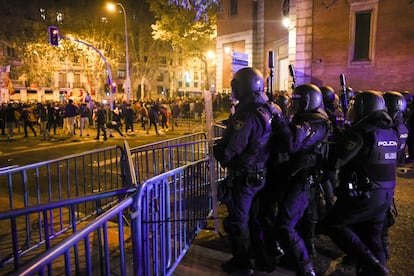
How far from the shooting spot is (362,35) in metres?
15.6

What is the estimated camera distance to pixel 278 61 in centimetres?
2491

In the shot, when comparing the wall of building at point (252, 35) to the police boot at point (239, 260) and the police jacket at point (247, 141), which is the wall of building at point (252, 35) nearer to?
the police jacket at point (247, 141)

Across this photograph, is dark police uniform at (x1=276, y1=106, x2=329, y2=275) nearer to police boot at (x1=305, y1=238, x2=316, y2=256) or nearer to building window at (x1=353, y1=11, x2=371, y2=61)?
police boot at (x1=305, y1=238, x2=316, y2=256)

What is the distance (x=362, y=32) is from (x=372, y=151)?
47.4ft

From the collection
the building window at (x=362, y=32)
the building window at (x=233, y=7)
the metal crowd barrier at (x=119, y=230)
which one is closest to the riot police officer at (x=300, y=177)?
the metal crowd barrier at (x=119, y=230)

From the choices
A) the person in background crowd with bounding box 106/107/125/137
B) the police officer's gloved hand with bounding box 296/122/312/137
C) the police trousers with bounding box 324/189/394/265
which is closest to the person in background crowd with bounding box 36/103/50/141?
the person in background crowd with bounding box 106/107/125/137

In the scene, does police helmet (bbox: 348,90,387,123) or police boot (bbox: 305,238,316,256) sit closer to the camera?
police helmet (bbox: 348,90,387,123)

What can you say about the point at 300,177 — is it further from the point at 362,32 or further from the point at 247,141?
the point at 362,32

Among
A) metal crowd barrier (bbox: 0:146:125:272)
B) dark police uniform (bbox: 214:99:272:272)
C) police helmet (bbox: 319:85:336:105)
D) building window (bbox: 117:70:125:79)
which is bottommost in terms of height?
metal crowd barrier (bbox: 0:146:125:272)

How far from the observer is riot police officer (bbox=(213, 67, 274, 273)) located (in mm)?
3412

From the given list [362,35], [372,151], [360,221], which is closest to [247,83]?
[372,151]

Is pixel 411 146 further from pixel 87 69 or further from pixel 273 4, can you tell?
pixel 87 69

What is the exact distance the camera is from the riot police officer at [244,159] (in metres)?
3.41

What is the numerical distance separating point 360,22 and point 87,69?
30.7 metres
